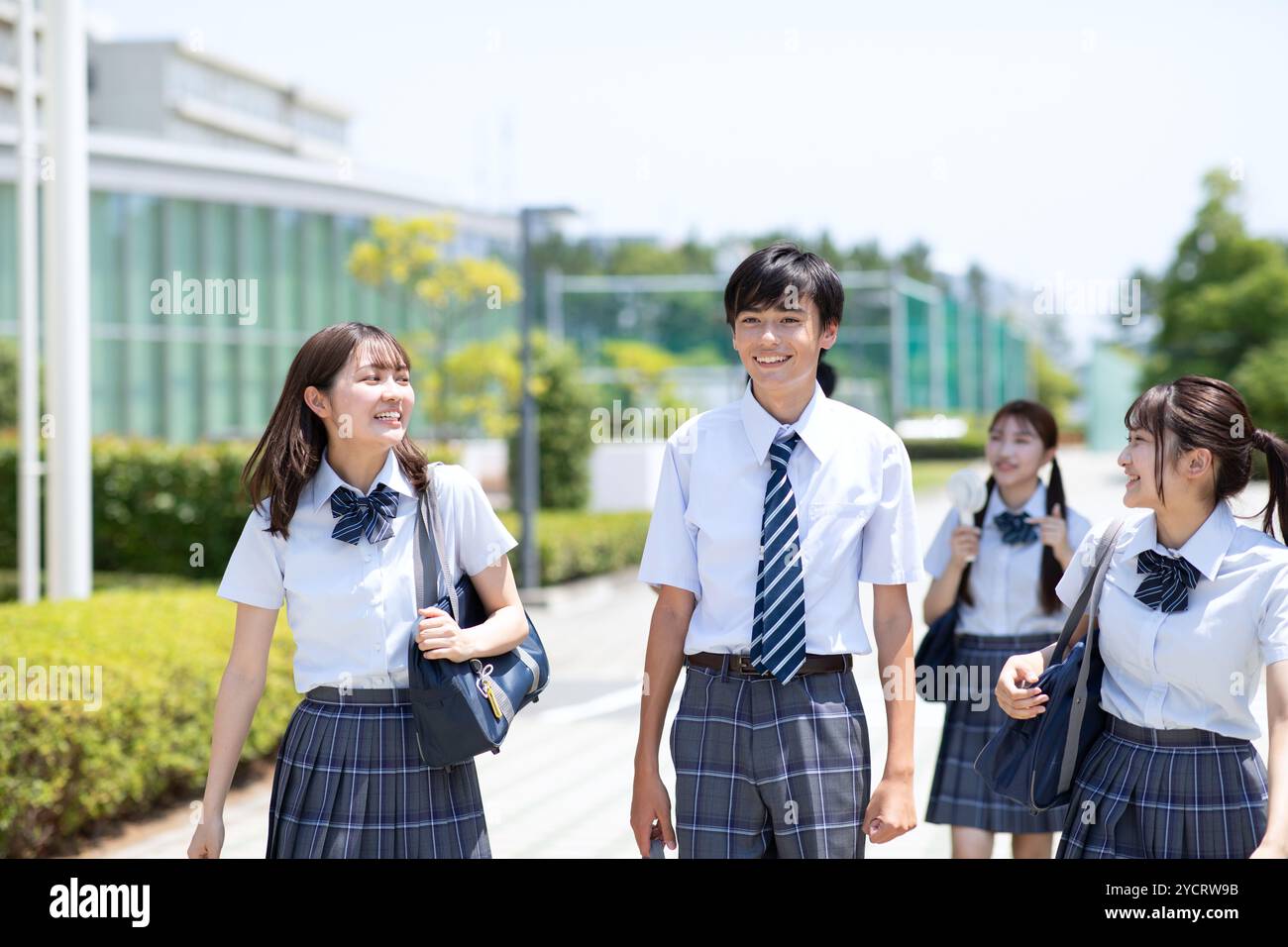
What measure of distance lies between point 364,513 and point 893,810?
1248 millimetres

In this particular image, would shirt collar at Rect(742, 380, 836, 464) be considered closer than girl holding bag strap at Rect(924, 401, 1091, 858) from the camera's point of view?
Yes

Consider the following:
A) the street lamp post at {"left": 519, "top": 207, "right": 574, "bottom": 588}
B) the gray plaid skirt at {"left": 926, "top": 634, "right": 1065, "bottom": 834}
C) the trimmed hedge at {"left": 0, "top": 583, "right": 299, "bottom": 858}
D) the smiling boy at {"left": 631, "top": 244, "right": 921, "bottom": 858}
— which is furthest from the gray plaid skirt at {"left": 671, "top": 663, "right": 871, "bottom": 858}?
the street lamp post at {"left": 519, "top": 207, "right": 574, "bottom": 588}

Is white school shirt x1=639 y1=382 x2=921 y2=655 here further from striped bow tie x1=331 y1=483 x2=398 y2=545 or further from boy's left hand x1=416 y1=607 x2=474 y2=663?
striped bow tie x1=331 y1=483 x2=398 y2=545

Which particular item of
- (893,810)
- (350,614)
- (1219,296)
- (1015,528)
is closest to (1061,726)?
(893,810)

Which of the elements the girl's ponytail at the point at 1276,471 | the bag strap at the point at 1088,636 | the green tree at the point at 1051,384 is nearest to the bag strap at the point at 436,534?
the bag strap at the point at 1088,636

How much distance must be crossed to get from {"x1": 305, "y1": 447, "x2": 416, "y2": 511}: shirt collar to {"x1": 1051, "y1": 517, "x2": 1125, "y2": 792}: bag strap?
4.77 ft

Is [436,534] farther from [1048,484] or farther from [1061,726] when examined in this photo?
[1048,484]

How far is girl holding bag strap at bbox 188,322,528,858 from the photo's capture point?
9.18 ft

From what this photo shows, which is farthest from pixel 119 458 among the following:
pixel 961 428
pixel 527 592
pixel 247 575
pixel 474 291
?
pixel 961 428

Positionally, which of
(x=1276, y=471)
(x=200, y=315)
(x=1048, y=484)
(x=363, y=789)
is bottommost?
(x=363, y=789)

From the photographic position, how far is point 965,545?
14.2 feet

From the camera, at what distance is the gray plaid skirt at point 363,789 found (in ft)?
9.20

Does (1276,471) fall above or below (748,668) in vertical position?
above
